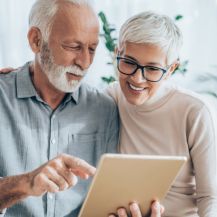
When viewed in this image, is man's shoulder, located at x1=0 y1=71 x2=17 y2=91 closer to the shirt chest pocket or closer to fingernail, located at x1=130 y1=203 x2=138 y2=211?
the shirt chest pocket

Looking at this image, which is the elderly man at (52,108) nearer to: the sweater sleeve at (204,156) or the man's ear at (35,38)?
the man's ear at (35,38)

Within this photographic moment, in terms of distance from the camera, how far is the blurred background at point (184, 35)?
3.39 meters

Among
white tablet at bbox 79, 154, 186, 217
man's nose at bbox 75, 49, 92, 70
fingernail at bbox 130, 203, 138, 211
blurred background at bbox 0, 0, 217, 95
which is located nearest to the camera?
white tablet at bbox 79, 154, 186, 217

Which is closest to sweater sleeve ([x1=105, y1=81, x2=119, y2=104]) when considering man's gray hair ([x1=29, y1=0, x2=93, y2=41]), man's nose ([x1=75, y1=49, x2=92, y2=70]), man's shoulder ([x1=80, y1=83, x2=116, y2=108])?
man's shoulder ([x1=80, y1=83, x2=116, y2=108])

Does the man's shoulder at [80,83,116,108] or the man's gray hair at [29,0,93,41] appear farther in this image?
Result: the man's shoulder at [80,83,116,108]

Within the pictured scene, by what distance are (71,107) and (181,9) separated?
1858 millimetres

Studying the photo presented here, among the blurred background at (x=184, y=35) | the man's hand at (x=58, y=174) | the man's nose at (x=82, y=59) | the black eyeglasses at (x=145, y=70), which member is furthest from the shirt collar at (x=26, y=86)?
the blurred background at (x=184, y=35)

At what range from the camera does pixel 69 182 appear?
1.36 metres

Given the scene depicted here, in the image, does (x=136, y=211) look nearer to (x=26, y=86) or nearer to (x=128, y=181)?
(x=128, y=181)

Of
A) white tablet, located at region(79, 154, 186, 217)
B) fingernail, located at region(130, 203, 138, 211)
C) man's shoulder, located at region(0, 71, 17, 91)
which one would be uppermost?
man's shoulder, located at region(0, 71, 17, 91)

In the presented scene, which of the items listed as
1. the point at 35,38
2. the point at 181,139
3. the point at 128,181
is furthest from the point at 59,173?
the point at 35,38

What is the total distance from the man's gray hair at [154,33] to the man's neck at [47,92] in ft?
1.10

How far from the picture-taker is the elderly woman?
5.58 feet

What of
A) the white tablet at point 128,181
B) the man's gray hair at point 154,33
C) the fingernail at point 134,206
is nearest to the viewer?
the white tablet at point 128,181
